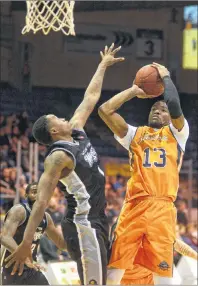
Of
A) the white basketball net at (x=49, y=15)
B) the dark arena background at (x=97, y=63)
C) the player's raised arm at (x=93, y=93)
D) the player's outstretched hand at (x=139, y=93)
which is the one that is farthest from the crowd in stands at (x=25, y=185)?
the player's outstretched hand at (x=139, y=93)

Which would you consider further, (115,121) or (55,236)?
(55,236)

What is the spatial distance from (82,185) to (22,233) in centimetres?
141

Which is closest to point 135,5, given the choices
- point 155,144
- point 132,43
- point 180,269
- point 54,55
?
point 132,43

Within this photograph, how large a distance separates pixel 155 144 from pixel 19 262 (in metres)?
1.35

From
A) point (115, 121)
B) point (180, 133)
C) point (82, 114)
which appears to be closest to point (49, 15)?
point (82, 114)

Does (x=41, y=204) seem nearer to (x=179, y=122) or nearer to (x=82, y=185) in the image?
(x=82, y=185)

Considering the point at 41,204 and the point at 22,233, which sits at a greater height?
the point at 41,204

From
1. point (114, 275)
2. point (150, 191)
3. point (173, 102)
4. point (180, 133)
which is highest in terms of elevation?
point (173, 102)

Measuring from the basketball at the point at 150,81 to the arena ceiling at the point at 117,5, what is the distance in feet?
32.5

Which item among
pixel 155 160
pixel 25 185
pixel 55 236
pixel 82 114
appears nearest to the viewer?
pixel 155 160

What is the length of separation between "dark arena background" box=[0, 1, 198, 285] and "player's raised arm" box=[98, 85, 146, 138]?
8522 millimetres

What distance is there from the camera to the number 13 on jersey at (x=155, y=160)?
18.3ft

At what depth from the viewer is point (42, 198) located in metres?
5.01

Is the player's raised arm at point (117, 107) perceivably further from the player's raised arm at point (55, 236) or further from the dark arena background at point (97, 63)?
the dark arena background at point (97, 63)
